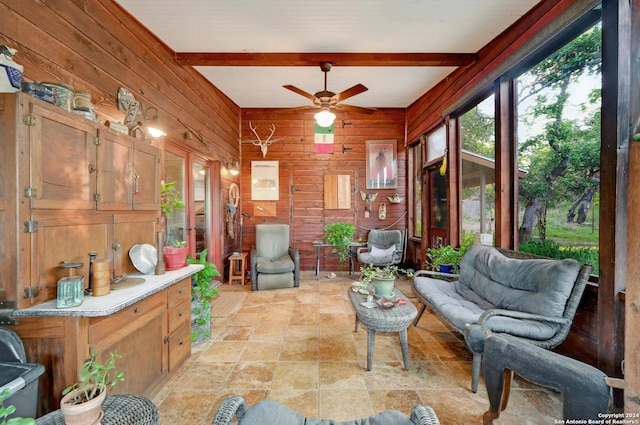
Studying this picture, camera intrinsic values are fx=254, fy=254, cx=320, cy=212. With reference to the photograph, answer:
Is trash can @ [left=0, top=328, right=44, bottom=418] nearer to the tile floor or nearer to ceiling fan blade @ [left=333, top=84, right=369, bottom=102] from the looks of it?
the tile floor

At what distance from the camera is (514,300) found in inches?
82.0

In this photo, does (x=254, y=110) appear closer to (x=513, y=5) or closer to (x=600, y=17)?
(x=513, y=5)

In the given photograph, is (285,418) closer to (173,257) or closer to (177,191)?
(173,257)

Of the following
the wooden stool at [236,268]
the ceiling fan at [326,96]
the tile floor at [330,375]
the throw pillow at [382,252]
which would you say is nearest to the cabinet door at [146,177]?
the tile floor at [330,375]

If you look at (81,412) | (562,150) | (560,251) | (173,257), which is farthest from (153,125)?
(560,251)

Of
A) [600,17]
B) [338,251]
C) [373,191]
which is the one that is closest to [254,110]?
[373,191]

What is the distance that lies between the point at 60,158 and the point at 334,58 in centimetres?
293

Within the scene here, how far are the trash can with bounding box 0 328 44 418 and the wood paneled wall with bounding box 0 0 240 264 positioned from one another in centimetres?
152

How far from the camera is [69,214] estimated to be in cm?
142

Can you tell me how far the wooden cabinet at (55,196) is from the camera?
3.89 feet

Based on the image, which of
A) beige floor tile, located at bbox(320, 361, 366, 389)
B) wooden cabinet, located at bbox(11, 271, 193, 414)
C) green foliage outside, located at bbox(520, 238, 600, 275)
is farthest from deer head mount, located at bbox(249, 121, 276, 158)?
green foliage outside, located at bbox(520, 238, 600, 275)

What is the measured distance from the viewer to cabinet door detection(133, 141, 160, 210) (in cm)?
196

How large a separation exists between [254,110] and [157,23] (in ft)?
9.20

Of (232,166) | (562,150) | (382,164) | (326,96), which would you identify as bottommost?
(562,150)
